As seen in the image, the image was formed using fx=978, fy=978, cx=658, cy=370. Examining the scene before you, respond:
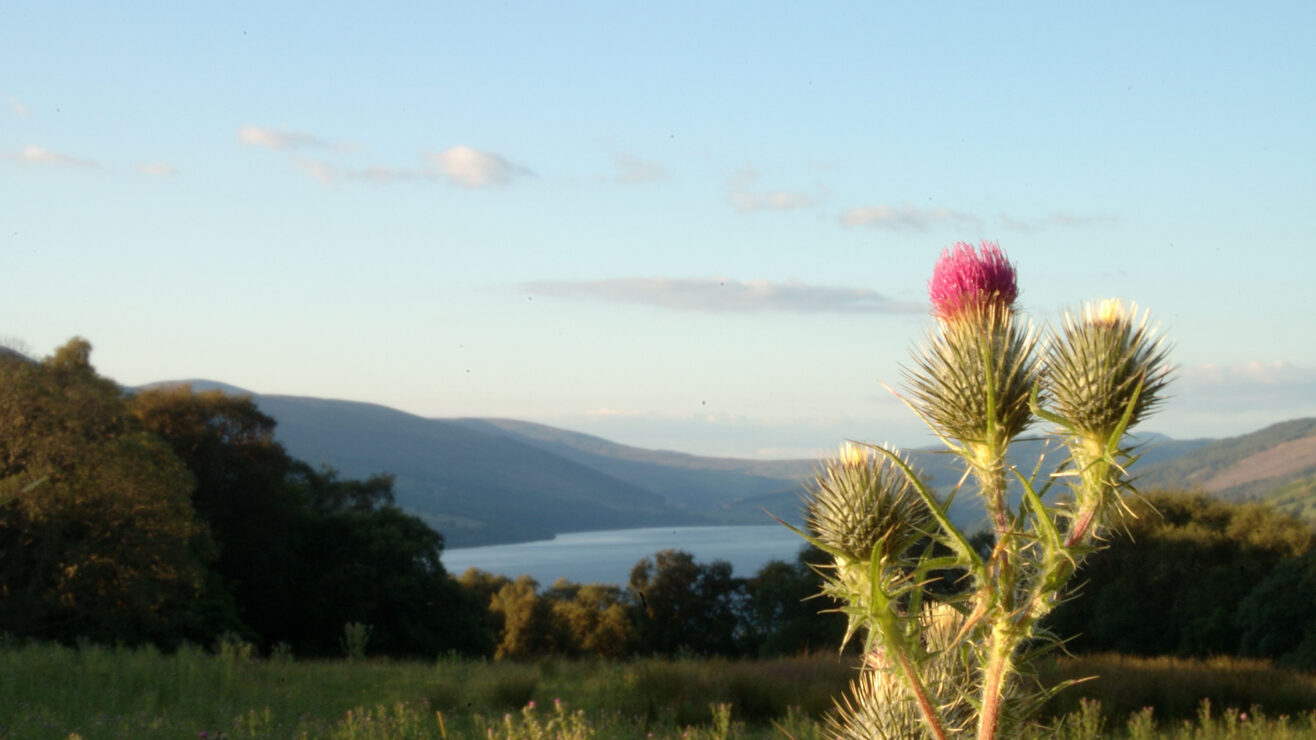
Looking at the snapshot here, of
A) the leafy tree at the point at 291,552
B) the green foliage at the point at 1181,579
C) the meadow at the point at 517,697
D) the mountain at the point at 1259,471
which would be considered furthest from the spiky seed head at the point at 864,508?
the mountain at the point at 1259,471

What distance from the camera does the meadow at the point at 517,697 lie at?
9.18 meters

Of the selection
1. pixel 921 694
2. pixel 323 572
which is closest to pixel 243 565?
pixel 323 572

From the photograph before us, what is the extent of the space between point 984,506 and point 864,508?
574 mm

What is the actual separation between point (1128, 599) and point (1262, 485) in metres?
145

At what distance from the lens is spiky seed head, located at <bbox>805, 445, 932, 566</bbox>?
282 centimetres

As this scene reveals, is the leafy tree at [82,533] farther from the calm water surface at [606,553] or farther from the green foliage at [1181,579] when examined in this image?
the calm water surface at [606,553]

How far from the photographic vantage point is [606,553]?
14362 centimetres

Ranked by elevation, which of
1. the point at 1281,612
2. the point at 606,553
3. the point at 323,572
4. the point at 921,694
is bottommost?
the point at 606,553

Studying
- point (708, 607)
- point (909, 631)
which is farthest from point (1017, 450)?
point (708, 607)

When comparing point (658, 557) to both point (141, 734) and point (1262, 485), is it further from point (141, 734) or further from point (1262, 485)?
point (1262, 485)

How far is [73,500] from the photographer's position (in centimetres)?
2311

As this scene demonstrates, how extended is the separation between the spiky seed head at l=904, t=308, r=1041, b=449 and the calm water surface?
269 feet

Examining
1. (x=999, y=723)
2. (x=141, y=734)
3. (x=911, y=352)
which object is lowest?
(x=141, y=734)

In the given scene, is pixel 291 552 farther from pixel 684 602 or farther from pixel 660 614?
pixel 684 602
